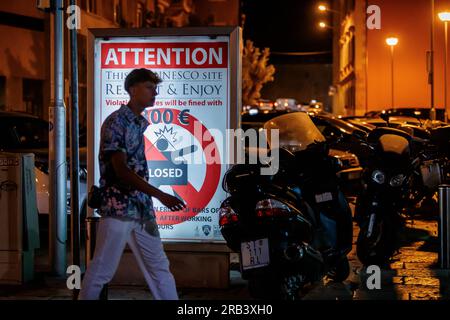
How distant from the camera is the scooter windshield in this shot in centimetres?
675

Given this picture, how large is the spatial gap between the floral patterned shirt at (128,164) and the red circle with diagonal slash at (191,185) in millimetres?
1849

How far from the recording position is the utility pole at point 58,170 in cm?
774

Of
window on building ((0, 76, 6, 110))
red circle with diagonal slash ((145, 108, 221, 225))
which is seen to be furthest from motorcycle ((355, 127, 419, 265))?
window on building ((0, 76, 6, 110))

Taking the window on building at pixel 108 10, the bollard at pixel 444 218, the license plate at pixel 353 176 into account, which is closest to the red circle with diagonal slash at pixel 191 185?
the bollard at pixel 444 218

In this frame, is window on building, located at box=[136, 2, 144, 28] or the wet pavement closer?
the wet pavement

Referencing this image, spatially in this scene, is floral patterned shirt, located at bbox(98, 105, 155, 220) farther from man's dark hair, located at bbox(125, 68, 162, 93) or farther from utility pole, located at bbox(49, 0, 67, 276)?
utility pole, located at bbox(49, 0, 67, 276)

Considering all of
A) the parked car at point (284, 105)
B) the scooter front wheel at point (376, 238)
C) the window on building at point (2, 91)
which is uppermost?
the parked car at point (284, 105)

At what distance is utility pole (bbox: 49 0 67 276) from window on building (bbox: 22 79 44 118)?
2038cm

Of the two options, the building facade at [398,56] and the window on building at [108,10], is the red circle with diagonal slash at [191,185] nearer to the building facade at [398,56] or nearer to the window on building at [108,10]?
the window on building at [108,10]

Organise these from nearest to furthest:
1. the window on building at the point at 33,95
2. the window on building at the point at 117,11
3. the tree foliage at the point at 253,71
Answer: the window on building at the point at 33,95
the window on building at the point at 117,11
the tree foliage at the point at 253,71

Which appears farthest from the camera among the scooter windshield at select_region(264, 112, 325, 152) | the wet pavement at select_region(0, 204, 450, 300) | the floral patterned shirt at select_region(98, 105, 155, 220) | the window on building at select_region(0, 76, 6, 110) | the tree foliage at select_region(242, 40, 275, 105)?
the tree foliage at select_region(242, 40, 275, 105)

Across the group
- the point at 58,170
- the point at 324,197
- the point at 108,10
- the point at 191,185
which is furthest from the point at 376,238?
the point at 108,10

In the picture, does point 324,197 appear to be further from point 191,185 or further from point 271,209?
point 191,185
